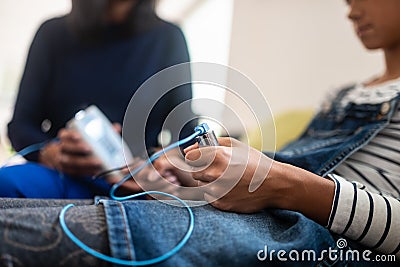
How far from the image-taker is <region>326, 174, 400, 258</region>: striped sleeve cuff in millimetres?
482

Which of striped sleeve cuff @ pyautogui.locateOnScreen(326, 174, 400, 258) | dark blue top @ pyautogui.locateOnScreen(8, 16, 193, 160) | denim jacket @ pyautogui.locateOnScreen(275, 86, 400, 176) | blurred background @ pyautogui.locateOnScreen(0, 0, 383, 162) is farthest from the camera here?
blurred background @ pyautogui.locateOnScreen(0, 0, 383, 162)

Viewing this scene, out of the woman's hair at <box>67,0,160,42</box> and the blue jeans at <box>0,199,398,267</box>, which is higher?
the woman's hair at <box>67,0,160,42</box>

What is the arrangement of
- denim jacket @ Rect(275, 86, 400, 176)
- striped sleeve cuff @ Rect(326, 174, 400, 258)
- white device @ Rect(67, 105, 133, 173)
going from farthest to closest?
white device @ Rect(67, 105, 133, 173) < denim jacket @ Rect(275, 86, 400, 176) < striped sleeve cuff @ Rect(326, 174, 400, 258)

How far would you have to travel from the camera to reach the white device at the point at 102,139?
0.74 metres

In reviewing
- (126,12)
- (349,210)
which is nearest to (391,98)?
(349,210)

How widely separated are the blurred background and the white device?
538mm

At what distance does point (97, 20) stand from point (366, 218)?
822mm

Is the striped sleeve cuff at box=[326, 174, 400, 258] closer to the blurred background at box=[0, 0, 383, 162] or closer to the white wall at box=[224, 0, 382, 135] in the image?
the blurred background at box=[0, 0, 383, 162]

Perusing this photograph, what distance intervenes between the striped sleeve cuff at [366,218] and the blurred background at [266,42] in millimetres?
735

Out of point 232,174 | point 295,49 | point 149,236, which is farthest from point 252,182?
point 295,49

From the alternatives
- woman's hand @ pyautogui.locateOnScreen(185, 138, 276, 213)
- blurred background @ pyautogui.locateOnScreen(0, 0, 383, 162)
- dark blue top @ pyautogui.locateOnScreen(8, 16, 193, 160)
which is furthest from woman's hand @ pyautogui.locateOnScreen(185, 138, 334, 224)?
blurred background @ pyautogui.locateOnScreen(0, 0, 383, 162)

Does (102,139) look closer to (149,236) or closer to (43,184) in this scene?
(43,184)

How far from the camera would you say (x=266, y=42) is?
1.38 m

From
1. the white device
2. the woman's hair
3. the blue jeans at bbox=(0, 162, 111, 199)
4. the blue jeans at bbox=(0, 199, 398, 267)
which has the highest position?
the woman's hair
